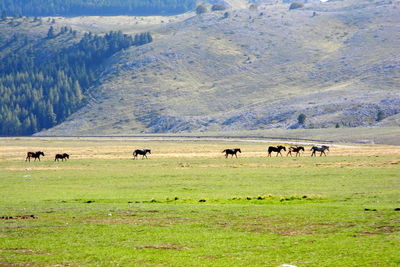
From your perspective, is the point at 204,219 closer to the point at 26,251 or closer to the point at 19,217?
the point at 19,217

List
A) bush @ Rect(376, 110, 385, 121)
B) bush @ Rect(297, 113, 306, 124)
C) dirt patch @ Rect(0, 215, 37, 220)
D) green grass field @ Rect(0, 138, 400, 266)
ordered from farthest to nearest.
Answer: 1. bush @ Rect(297, 113, 306, 124)
2. bush @ Rect(376, 110, 385, 121)
3. dirt patch @ Rect(0, 215, 37, 220)
4. green grass field @ Rect(0, 138, 400, 266)

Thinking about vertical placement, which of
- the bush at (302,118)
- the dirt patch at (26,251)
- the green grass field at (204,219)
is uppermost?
the dirt patch at (26,251)

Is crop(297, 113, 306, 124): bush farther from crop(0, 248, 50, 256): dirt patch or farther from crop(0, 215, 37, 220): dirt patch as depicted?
crop(0, 248, 50, 256): dirt patch

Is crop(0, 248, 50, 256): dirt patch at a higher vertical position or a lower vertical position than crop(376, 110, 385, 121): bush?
higher

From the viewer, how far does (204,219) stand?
1155 inches

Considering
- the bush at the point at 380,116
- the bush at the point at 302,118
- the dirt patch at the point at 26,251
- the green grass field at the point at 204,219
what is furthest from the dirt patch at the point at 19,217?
the bush at the point at 302,118

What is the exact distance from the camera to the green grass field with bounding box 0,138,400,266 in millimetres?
21594

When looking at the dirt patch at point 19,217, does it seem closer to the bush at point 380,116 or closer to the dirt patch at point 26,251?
the dirt patch at point 26,251

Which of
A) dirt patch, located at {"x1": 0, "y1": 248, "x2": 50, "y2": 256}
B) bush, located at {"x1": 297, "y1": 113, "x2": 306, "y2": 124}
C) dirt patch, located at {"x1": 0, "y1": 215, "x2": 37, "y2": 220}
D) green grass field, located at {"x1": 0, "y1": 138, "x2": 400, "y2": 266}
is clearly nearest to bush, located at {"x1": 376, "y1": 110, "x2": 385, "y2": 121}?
bush, located at {"x1": 297, "y1": 113, "x2": 306, "y2": 124}

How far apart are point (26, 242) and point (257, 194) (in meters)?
19.2

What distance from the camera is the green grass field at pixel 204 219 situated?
21594mm

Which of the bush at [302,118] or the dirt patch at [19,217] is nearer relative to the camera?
the dirt patch at [19,217]

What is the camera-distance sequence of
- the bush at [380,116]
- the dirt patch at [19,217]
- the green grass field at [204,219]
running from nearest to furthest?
the green grass field at [204,219]
the dirt patch at [19,217]
the bush at [380,116]

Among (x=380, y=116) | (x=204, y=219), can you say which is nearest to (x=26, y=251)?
(x=204, y=219)
